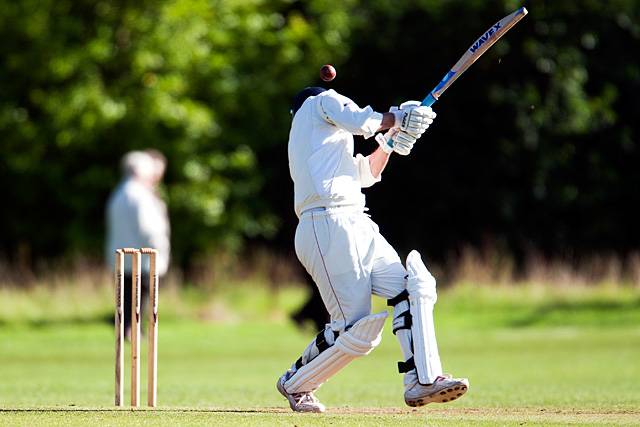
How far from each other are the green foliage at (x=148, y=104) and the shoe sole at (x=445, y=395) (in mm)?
11635

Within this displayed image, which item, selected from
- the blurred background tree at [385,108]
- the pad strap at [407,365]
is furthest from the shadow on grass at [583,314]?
the pad strap at [407,365]

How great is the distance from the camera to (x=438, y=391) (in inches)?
233

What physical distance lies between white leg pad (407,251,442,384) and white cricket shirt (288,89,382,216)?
0.43 metres

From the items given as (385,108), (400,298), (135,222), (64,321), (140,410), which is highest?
(385,108)

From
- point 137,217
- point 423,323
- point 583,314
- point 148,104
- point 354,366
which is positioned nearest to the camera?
point 423,323

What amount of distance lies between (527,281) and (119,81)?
5651 mm

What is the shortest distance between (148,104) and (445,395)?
39.4 feet

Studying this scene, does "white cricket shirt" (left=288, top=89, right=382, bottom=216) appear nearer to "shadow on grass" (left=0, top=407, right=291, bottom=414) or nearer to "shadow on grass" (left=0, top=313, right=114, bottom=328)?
"shadow on grass" (left=0, top=407, right=291, bottom=414)

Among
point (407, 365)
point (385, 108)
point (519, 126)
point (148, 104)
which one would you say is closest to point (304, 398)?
point (407, 365)

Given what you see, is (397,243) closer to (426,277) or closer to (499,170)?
(499,170)

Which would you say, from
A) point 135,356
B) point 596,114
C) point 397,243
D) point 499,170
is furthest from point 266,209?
point 135,356

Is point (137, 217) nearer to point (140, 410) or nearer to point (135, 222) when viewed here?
point (135, 222)

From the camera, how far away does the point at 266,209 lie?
1953cm

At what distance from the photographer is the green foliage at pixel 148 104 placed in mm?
17328
